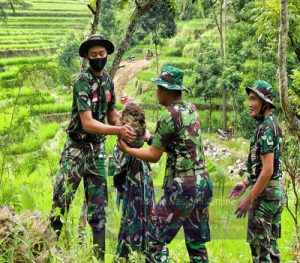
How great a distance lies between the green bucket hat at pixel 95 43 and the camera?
319 cm

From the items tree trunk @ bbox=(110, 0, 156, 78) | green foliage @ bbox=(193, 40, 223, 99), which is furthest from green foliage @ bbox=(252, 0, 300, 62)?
green foliage @ bbox=(193, 40, 223, 99)

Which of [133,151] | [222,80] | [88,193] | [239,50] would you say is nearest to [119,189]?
[88,193]

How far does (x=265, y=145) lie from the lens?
3053 millimetres

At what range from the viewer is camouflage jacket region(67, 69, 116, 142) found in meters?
3.19

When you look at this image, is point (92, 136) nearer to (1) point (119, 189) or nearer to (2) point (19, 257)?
(1) point (119, 189)

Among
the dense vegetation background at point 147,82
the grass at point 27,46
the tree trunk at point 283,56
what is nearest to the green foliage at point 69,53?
the dense vegetation background at point 147,82

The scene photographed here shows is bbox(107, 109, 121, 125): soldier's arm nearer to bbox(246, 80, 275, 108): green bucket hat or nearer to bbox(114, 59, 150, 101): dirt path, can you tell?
bbox(246, 80, 275, 108): green bucket hat

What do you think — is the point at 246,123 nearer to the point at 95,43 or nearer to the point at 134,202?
the point at 134,202

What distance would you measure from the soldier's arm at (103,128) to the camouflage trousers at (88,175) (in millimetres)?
246

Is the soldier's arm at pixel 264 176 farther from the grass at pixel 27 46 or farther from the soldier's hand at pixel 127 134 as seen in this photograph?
the grass at pixel 27 46

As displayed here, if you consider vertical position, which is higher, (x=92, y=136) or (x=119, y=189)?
(x=92, y=136)

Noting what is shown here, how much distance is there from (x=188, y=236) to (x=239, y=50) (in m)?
23.0

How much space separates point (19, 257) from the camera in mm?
2135

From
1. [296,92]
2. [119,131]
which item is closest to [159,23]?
[296,92]
